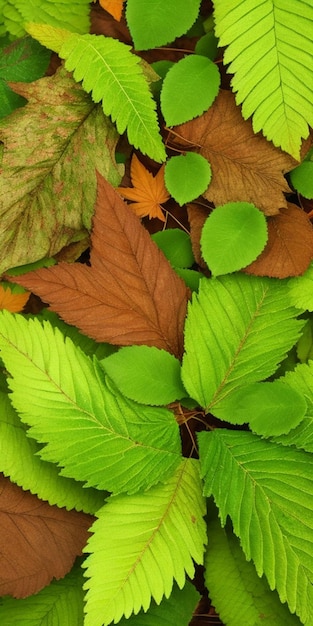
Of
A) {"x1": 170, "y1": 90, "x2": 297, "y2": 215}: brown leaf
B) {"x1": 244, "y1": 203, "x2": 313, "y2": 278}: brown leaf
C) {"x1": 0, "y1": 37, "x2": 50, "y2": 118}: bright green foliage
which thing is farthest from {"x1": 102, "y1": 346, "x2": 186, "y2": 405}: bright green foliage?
{"x1": 0, "y1": 37, "x2": 50, "y2": 118}: bright green foliage

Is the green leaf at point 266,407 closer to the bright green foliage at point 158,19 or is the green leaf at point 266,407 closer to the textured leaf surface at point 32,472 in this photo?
the textured leaf surface at point 32,472

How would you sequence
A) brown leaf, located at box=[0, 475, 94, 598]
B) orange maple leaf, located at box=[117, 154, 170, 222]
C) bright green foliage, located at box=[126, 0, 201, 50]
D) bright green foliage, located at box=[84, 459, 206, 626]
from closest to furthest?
1. bright green foliage, located at box=[84, 459, 206, 626]
2. brown leaf, located at box=[0, 475, 94, 598]
3. bright green foliage, located at box=[126, 0, 201, 50]
4. orange maple leaf, located at box=[117, 154, 170, 222]

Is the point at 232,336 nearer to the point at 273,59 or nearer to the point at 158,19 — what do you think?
→ the point at 273,59

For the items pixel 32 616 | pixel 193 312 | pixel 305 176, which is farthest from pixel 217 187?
pixel 32 616

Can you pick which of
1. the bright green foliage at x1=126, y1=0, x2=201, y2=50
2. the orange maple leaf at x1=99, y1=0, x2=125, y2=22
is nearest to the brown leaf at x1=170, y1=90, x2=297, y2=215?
the bright green foliage at x1=126, y1=0, x2=201, y2=50

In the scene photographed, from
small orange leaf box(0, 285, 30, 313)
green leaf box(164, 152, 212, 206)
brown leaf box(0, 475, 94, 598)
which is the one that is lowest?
brown leaf box(0, 475, 94, 598)

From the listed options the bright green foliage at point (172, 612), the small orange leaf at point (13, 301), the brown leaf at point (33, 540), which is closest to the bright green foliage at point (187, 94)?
the small orange leaf at point (13, 301)

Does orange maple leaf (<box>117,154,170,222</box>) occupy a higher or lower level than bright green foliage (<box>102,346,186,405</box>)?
higher

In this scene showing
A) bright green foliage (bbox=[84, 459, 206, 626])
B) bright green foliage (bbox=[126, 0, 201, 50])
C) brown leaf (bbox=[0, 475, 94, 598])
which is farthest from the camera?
bright green foliage (bbox=[126, 0, 201, 50])

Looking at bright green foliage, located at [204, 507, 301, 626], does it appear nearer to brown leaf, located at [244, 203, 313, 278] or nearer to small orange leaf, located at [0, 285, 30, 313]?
brown leaf, located at [244, 203, 313, 278]

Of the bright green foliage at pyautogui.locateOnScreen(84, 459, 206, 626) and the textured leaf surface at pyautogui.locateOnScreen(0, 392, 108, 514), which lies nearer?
the bright green foliage at pyautogui.locateOnScreen(84, 459, 206, 626)
